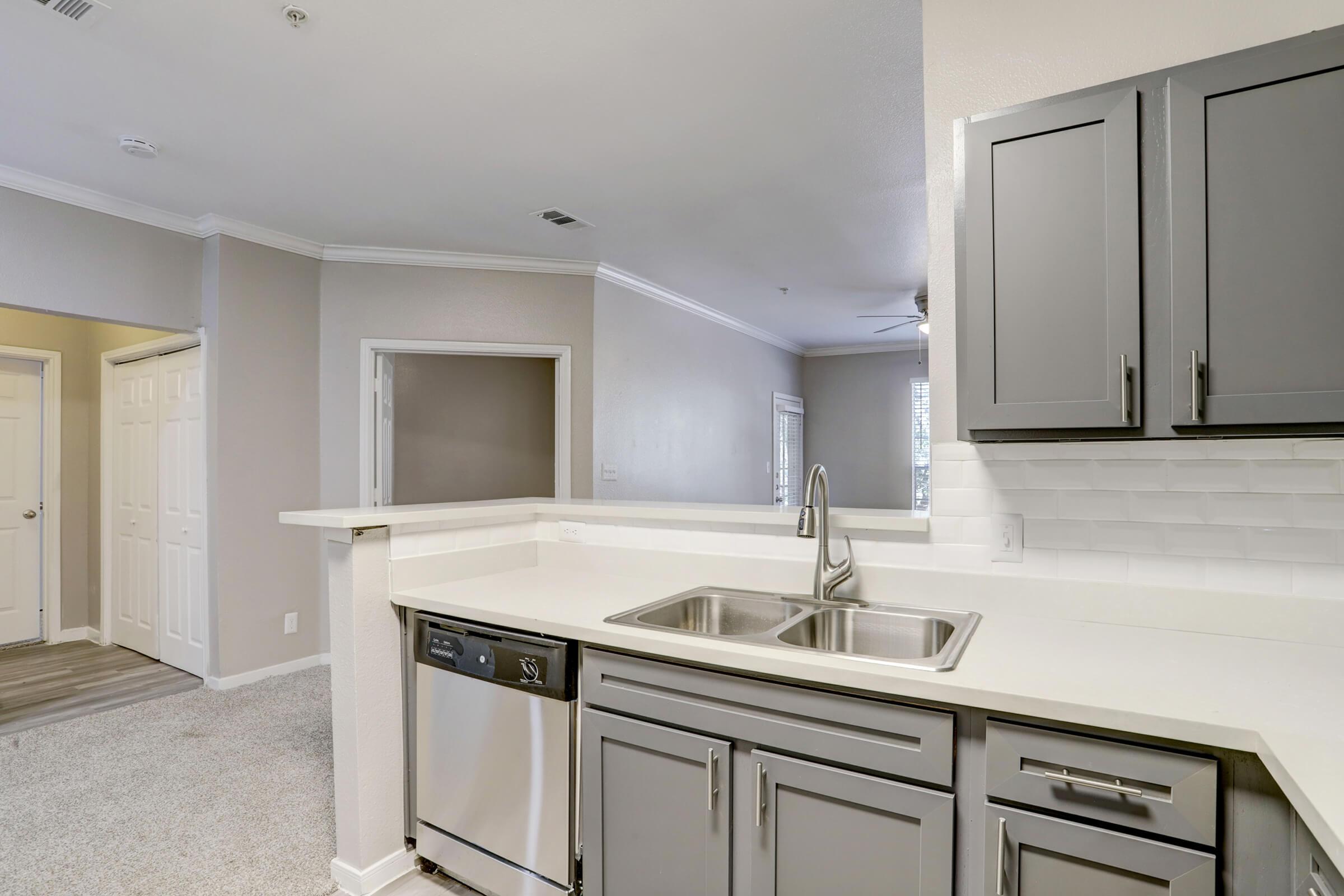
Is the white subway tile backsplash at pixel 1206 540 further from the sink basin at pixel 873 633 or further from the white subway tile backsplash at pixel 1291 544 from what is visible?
the sink basin at pixel 873 633

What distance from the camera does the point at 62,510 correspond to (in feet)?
16.0

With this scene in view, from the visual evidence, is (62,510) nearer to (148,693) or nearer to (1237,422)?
(148,693)

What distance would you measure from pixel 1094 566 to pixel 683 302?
A: 467cm

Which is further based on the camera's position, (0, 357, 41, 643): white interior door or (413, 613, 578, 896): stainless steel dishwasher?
(0, 357, 41, 643): white interior door

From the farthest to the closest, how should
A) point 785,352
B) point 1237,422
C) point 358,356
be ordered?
point 785,352
point 358,356
point 1237,422

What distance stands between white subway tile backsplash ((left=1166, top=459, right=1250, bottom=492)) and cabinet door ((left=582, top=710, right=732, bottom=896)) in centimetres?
122

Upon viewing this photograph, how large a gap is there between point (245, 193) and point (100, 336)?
2282mm

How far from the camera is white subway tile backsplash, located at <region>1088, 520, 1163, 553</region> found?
5.42 ft

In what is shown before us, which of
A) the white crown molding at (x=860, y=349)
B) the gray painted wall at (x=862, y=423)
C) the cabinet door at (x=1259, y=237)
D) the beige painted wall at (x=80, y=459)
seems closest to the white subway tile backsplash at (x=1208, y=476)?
the cabinet door at (x=1259, y=237)

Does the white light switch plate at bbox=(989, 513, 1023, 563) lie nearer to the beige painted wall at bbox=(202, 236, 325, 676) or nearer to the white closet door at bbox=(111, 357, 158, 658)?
the beige painted wall at bbox=(202, 236, 325, 676)

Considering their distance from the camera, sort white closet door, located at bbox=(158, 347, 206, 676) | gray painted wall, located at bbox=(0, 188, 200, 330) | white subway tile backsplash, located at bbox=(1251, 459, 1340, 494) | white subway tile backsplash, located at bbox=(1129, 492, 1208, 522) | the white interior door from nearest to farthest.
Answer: white subway tile backsplash, located at bbox=(1251, 459, 1340, 494), white subway tile backsplash, located at bbox=(1129, 492, 1208, 522), gray painted wall, located at bbox=(0, 188, 200, 330), white closet door, located at bbox=(158, 347, 206, 676), the white interior door

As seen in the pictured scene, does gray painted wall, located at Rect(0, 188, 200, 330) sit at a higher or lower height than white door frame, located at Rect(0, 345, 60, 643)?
higher

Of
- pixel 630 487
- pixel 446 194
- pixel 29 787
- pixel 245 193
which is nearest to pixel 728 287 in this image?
pixel 630 487

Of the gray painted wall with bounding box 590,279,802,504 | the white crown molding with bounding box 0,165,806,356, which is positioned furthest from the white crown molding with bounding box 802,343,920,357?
the white crown molding with bounding box 0,165,806,356
